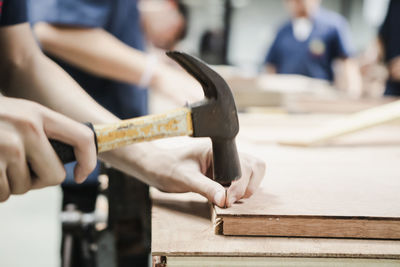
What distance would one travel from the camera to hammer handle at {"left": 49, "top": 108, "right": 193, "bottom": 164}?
2.00ft

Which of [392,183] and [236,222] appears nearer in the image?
[236,222]

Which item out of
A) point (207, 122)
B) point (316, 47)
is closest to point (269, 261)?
point (207, 122)

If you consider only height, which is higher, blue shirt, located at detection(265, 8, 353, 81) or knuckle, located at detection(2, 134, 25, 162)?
blue shirt, located at detection(265, 8, 353, 81)

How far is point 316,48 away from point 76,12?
3.21m

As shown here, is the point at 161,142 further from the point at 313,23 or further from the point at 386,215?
the point at 313,23

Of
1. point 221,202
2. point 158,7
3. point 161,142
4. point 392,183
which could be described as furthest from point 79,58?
point 158,7

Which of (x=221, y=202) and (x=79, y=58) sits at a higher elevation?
(x=79, y=58)

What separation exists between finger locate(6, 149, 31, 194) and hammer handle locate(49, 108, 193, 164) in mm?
52

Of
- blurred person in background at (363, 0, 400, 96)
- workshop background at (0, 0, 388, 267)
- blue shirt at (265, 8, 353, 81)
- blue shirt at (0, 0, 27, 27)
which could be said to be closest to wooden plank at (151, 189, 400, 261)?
blue shirt at (0, 0, 27, 27)

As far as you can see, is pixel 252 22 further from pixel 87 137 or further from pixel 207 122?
pixel 87 137

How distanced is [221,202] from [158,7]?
1899mm

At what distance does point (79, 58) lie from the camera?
4.31 ft

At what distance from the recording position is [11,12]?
814mm

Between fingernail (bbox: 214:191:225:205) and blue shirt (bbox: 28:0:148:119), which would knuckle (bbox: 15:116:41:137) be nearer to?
fingernail (bbox: 214:191:225:205)
